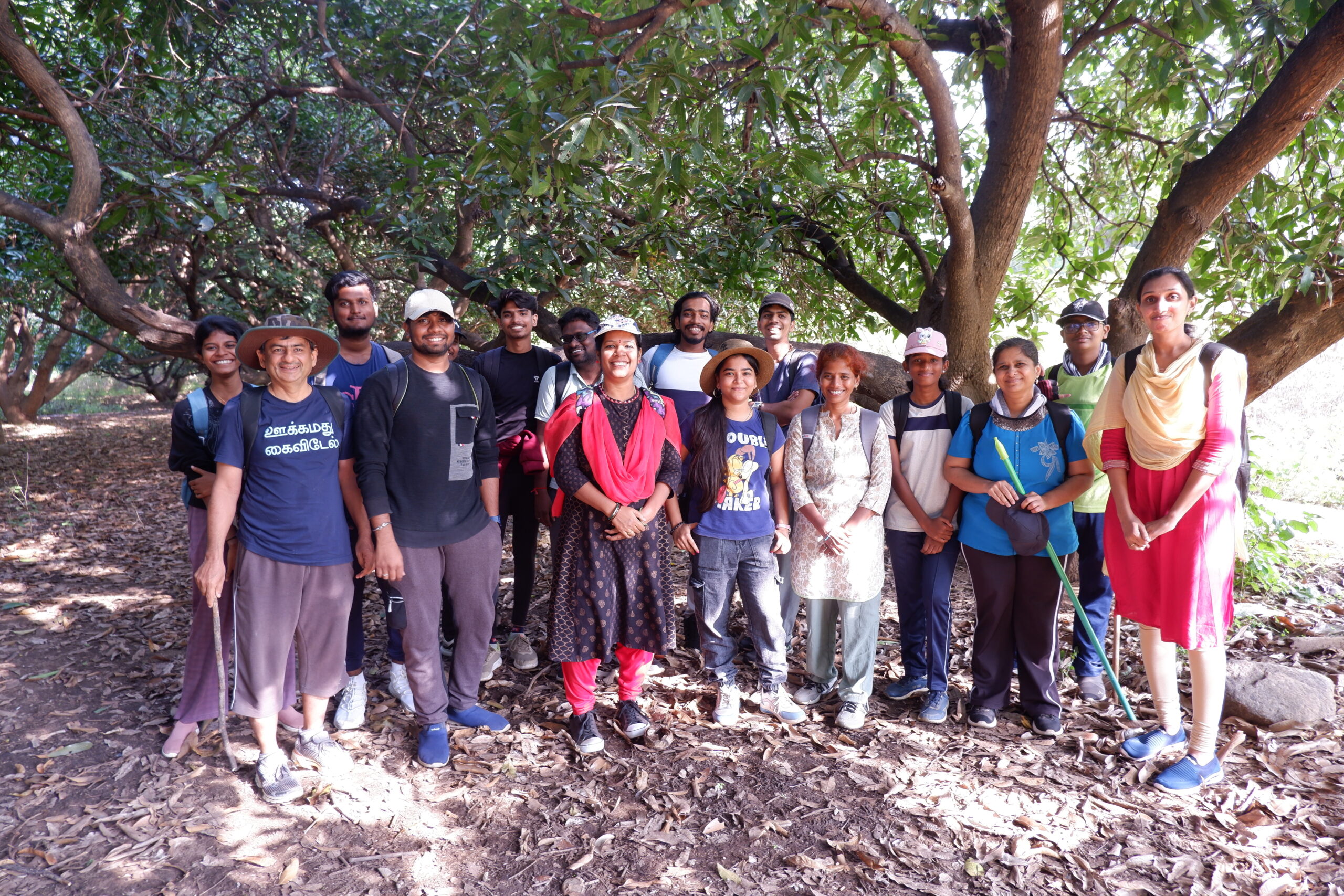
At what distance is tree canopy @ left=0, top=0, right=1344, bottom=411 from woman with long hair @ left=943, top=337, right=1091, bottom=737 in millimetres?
1451

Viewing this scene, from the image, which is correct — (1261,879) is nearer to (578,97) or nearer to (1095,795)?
(1095,795)

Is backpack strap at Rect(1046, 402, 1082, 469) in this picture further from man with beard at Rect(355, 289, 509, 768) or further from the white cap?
the white cap

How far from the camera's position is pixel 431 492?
3363 mm

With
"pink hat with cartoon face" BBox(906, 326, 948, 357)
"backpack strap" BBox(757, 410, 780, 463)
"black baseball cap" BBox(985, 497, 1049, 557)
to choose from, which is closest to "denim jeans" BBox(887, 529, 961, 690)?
"black baseball cap" BBox(985, 497, 1049, 557)

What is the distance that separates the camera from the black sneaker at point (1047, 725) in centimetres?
361

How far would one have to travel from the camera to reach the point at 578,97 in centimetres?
295

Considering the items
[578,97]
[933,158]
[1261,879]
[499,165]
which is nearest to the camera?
[1261,879]

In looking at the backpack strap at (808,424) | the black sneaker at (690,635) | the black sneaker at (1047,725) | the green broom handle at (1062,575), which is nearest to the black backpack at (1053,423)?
the green broom handle at (1062,575)

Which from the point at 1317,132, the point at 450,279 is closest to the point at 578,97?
the point at 450,279

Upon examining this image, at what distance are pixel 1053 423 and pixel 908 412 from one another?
0.67 meters

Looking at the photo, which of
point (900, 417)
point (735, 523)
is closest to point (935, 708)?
point (735, 523)

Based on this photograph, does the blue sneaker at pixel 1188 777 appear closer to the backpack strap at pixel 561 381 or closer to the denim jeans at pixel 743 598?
the denim jeans at pixel 743 598

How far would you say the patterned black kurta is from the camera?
3490 mm

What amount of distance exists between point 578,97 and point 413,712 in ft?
9.77
